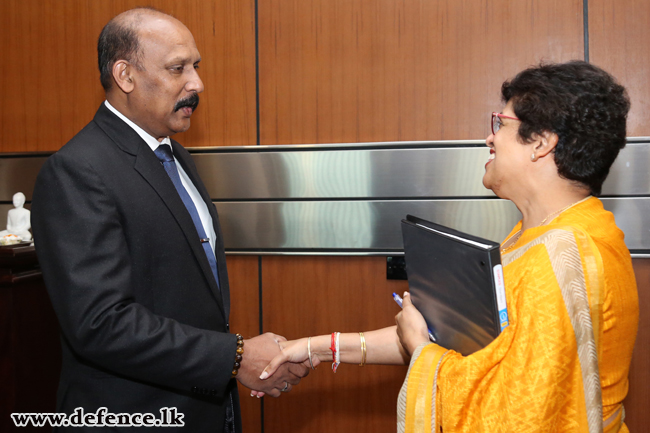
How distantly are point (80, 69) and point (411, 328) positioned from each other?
2.25 metres

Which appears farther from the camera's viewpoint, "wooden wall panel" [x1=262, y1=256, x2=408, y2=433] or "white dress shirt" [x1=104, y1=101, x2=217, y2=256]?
"wooden wall panel" [x1=262, y1=256, x2=408, y2=433]

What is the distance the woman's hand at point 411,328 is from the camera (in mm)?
1238

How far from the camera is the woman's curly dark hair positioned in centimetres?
112

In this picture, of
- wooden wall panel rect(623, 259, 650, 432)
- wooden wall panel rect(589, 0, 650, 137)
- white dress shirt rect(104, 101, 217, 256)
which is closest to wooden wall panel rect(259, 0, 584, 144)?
wooden wall panel rect(589, 0, 650, 137)

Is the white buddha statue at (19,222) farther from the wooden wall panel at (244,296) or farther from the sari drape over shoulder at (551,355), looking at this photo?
the sari drape over shoulder at (551,355)

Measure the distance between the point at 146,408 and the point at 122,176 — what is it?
2.11 feet

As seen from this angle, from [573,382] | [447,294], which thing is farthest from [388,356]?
[573,382]

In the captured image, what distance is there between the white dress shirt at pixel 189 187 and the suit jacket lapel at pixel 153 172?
0.16 ft

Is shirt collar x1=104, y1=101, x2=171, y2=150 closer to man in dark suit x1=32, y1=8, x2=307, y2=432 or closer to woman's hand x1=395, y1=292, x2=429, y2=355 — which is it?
man in dark suit x1=32, y1=8, x2=307, y2=432

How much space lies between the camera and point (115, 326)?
1204 mm

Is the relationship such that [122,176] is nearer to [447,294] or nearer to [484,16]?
[447,294]

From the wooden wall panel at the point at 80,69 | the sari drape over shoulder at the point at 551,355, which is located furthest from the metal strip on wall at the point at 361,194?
the sari drape over shoulder at the point at 551,355

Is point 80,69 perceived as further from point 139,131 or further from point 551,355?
point 551,355

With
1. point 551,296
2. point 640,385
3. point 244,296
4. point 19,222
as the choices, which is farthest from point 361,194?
point 19,222
